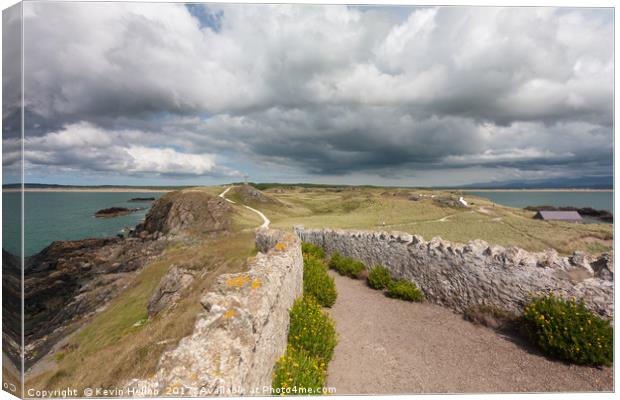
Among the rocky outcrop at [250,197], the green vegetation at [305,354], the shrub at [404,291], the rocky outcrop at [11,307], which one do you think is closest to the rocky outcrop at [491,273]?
the shrub at [404,291]

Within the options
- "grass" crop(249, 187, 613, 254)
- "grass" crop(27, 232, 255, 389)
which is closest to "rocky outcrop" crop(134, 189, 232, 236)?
"grass" crop(249, 187, 613, 254)

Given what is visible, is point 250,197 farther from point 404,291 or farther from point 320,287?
point 404,291

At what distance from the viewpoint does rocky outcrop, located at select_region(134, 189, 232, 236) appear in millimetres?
41188

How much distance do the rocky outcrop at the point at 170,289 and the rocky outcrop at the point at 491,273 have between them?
37.4 feet

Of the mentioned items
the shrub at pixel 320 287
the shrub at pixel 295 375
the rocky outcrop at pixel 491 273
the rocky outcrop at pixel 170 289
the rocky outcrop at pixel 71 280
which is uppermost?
the rocky outcrop at pixel 491 273

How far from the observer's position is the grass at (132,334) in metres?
6.20

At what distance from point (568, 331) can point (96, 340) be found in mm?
18219

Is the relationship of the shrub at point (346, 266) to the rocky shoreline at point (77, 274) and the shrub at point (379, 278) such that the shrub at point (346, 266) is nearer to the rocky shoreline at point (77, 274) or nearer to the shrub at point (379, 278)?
the shrub at point (379, 278)

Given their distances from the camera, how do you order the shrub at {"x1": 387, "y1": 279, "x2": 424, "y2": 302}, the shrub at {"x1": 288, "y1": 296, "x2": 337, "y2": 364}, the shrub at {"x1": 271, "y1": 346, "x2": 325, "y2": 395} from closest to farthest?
the shrub at {"x1": 271, "y1": 346, "x2": 325, "y2": 395} → the shrub at {"x1": 288, "y1": 296, "x2": 337, "y2": 364} → the shrub at {"x1": 387, "y1": 279, "x2": 424, "y2": 302}

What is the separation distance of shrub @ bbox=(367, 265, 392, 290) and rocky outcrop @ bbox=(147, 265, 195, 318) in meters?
10.0

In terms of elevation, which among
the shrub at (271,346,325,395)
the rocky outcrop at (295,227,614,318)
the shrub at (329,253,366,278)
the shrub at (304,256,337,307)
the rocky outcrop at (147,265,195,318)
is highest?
the rocky outcrop at (295,227,614,318)

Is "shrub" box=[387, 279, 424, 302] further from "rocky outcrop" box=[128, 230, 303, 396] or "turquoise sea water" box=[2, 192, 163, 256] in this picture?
"turquoise sea water" box=[2, 192, 163, 256]

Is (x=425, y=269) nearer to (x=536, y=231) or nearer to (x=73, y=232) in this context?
(x=536, y=231)

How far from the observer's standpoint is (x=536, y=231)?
35875 millimetres
